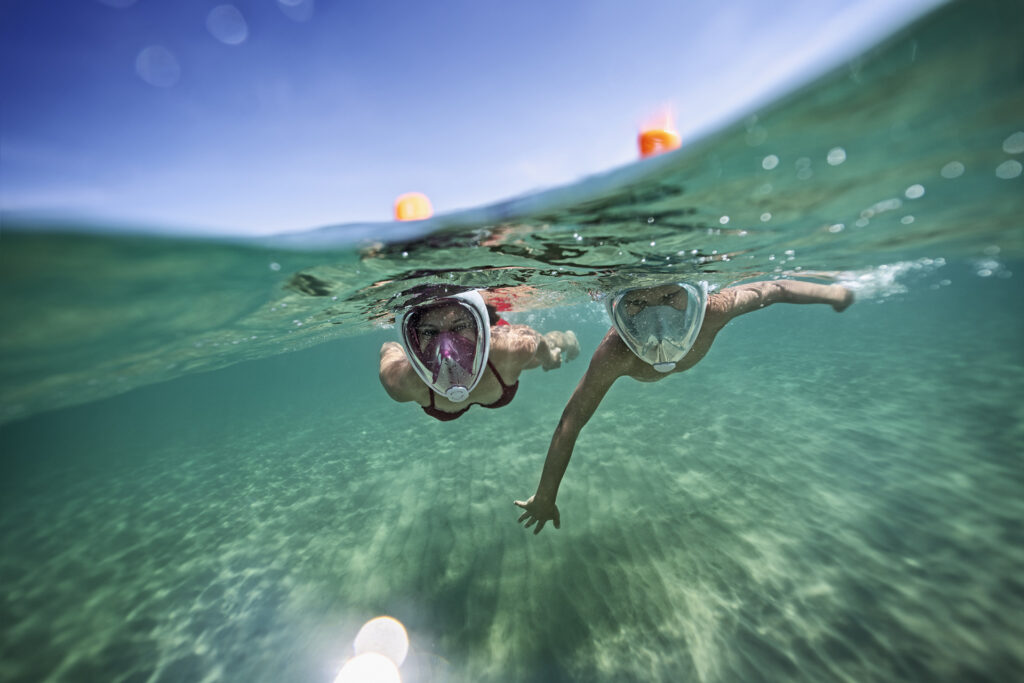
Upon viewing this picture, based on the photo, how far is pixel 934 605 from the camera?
13.0ft

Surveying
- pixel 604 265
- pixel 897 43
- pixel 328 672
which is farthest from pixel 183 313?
pixel 897 43

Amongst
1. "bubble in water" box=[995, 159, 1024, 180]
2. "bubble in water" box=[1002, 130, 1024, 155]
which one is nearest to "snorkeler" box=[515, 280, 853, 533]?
"bubble in water" box=[1002, 130, 1024, 155]

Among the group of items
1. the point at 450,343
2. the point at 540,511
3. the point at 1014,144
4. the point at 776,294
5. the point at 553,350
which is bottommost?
the point at 540,511

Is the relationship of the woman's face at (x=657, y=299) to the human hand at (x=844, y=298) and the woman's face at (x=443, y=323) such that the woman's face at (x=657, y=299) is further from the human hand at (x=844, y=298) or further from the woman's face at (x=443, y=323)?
the human hand at (x=844, y=298)

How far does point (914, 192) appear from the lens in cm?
589

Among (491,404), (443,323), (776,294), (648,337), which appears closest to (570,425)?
(648,337)

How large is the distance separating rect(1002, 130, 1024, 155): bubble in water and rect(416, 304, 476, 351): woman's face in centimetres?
725

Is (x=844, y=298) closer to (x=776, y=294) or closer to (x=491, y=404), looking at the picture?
(x=776, y=294)

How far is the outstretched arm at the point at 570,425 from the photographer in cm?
396

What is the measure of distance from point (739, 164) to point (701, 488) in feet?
18.6

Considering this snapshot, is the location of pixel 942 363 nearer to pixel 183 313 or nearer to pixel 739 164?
pixel 739 164

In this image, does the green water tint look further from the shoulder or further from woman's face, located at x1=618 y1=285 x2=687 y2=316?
the shoulder

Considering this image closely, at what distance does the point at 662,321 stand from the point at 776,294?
204 centimetres

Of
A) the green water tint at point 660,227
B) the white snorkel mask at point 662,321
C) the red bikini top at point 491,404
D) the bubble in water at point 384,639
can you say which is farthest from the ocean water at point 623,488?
the red bikini top at point 491,404
